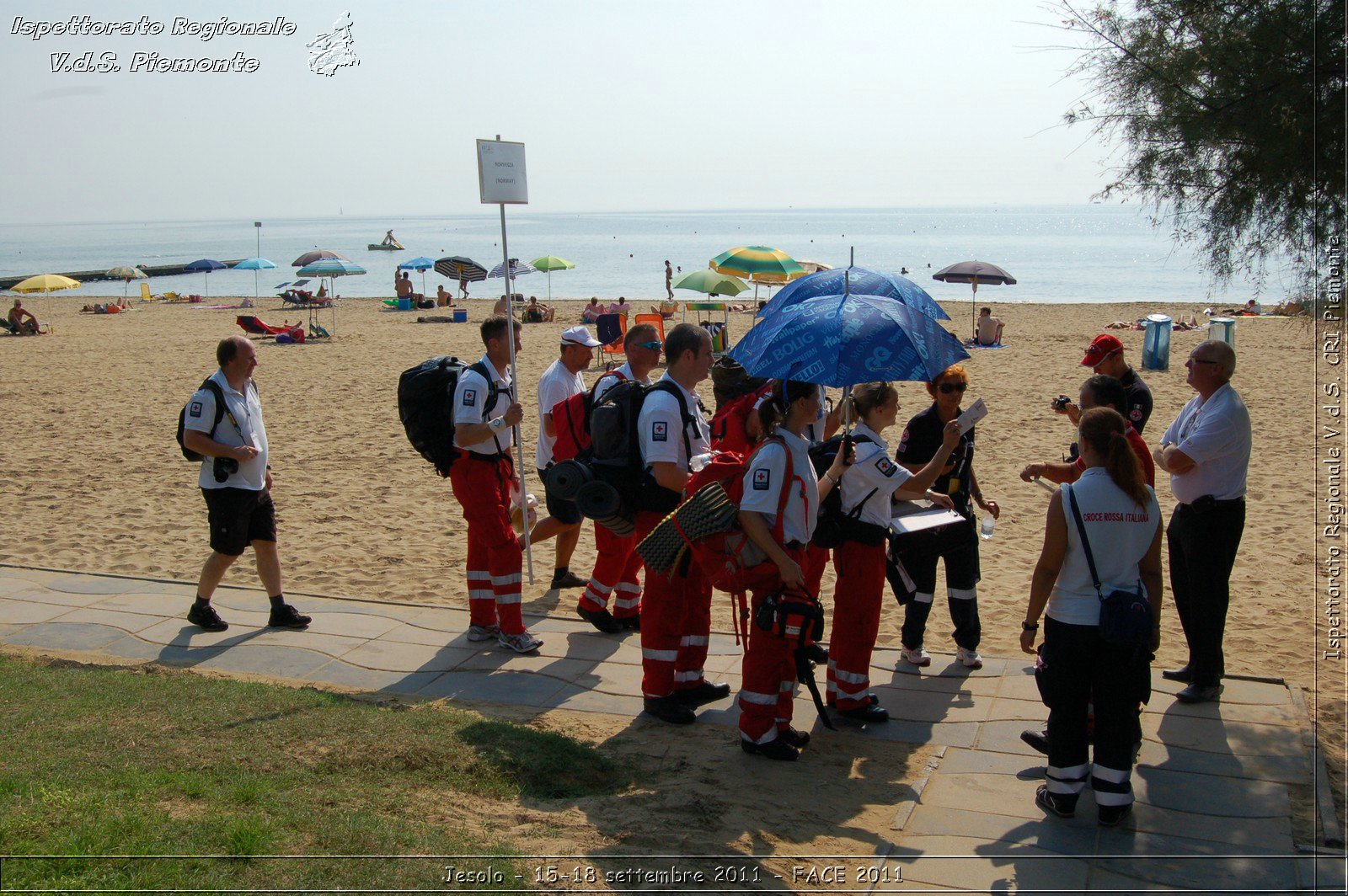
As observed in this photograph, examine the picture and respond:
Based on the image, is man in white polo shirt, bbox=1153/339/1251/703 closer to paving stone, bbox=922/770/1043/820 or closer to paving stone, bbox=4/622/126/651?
paving stone, bbox=922/770/1043/820

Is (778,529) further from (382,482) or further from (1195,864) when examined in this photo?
(382,482)

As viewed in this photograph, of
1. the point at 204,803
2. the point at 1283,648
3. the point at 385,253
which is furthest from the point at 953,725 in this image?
the point at 385,253

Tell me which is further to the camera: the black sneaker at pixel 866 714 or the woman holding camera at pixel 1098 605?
the black sneaker at pixel 866 714

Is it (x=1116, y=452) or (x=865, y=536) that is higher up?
(x=1116, y=452)

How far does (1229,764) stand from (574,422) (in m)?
3.59

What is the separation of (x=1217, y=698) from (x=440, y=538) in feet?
19.4

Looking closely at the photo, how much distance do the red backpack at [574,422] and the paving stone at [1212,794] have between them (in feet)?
10.4

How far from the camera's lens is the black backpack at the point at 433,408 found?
5.81m

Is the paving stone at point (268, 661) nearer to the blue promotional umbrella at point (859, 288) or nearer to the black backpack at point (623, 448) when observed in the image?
the black backpack at point (623, 448)

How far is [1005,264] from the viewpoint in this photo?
7631 centimetres

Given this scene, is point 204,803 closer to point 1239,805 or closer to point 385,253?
point 1239,805

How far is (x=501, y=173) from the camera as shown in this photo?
22.7ft

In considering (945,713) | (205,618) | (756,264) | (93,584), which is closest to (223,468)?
(205,618)

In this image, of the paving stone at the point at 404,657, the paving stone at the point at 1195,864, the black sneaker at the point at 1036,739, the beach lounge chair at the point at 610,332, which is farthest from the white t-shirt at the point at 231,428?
the beach lounge chair at the point at 610,332
